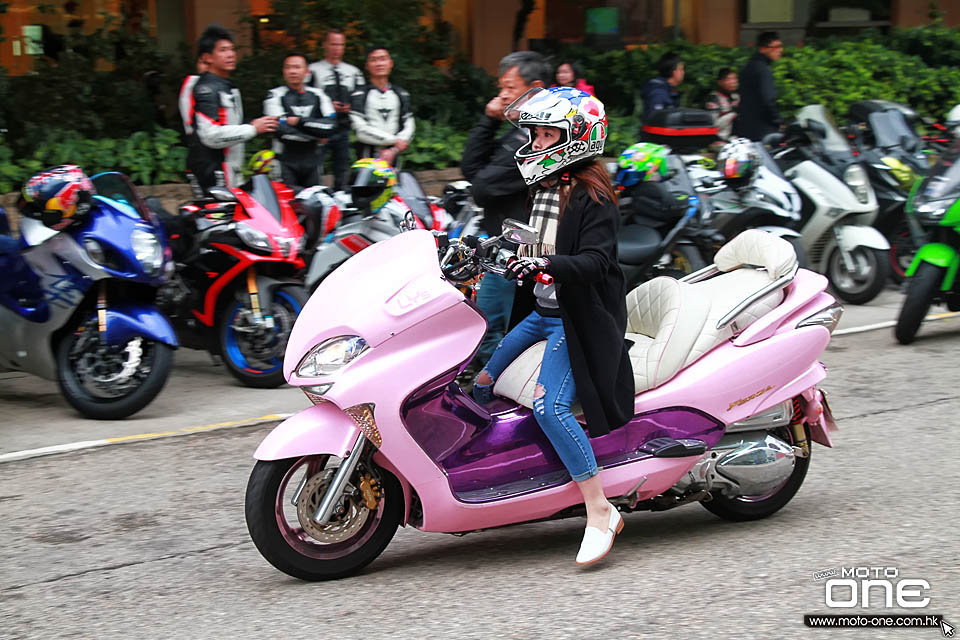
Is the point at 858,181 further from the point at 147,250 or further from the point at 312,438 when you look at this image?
the point at 312,438

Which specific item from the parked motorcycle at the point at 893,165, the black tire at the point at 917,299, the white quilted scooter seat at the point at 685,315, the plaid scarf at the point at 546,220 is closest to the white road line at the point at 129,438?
the white quilted scooter seat at the point at 685,315

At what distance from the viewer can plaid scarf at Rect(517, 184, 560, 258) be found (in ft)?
15.1

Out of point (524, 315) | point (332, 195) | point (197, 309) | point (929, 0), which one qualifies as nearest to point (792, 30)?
point (929, 0)

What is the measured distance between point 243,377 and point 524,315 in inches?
117

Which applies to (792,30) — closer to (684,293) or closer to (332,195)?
(332,195)

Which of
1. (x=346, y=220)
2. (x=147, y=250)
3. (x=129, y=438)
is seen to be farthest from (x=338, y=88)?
(x=129, y=438)

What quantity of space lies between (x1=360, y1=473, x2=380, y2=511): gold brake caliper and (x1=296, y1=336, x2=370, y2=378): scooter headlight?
433 millimetres

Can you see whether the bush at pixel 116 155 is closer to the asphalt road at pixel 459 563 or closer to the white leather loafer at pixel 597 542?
the asphalt road at pixel 459 563

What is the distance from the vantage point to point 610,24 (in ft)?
56.9

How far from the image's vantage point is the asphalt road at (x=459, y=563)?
406 cm

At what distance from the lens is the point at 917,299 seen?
8461mm

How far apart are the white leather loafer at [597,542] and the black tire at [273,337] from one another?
361 centimetres

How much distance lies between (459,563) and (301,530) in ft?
2.24

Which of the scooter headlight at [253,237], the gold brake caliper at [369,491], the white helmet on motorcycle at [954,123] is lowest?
the gold brake caliper at [369,491]
